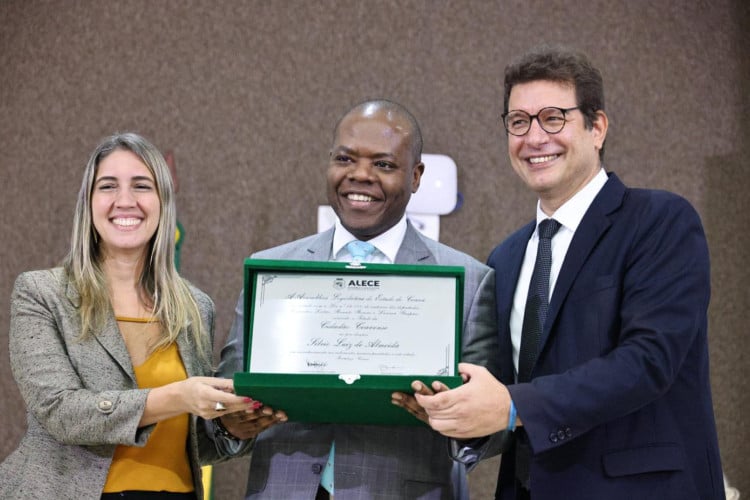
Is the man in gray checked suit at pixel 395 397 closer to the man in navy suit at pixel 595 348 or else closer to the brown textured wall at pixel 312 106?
the man in navy suit at pixel 595 348

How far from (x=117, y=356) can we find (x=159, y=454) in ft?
0.84

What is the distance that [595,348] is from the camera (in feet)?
5.48

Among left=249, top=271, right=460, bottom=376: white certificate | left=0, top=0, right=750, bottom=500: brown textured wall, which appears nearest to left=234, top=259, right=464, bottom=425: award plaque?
left=249, top=271, right=460, bottom=376: white certificate

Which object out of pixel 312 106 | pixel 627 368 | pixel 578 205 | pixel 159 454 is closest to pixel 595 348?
pixel 627 368

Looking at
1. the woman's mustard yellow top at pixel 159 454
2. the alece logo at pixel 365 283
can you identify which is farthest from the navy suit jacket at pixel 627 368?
the woman's mustard yellow top at pixel 159 454

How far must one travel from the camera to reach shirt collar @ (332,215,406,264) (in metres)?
1.98

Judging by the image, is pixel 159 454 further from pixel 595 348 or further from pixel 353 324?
pixel 595 348

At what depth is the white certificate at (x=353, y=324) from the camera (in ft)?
5.23

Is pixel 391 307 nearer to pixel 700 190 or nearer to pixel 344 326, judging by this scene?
pixel 344 326

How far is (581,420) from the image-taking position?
5.15 ft

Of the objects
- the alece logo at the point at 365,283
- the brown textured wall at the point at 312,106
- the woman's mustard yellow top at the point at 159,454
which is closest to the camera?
the alece logo at the point at 365,283

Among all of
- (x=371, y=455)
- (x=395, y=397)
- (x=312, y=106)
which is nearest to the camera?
(x=395, y=397)

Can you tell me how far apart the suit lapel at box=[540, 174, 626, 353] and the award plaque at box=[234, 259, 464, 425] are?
0.24 m

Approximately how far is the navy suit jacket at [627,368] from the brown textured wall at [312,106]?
5.89 ft
